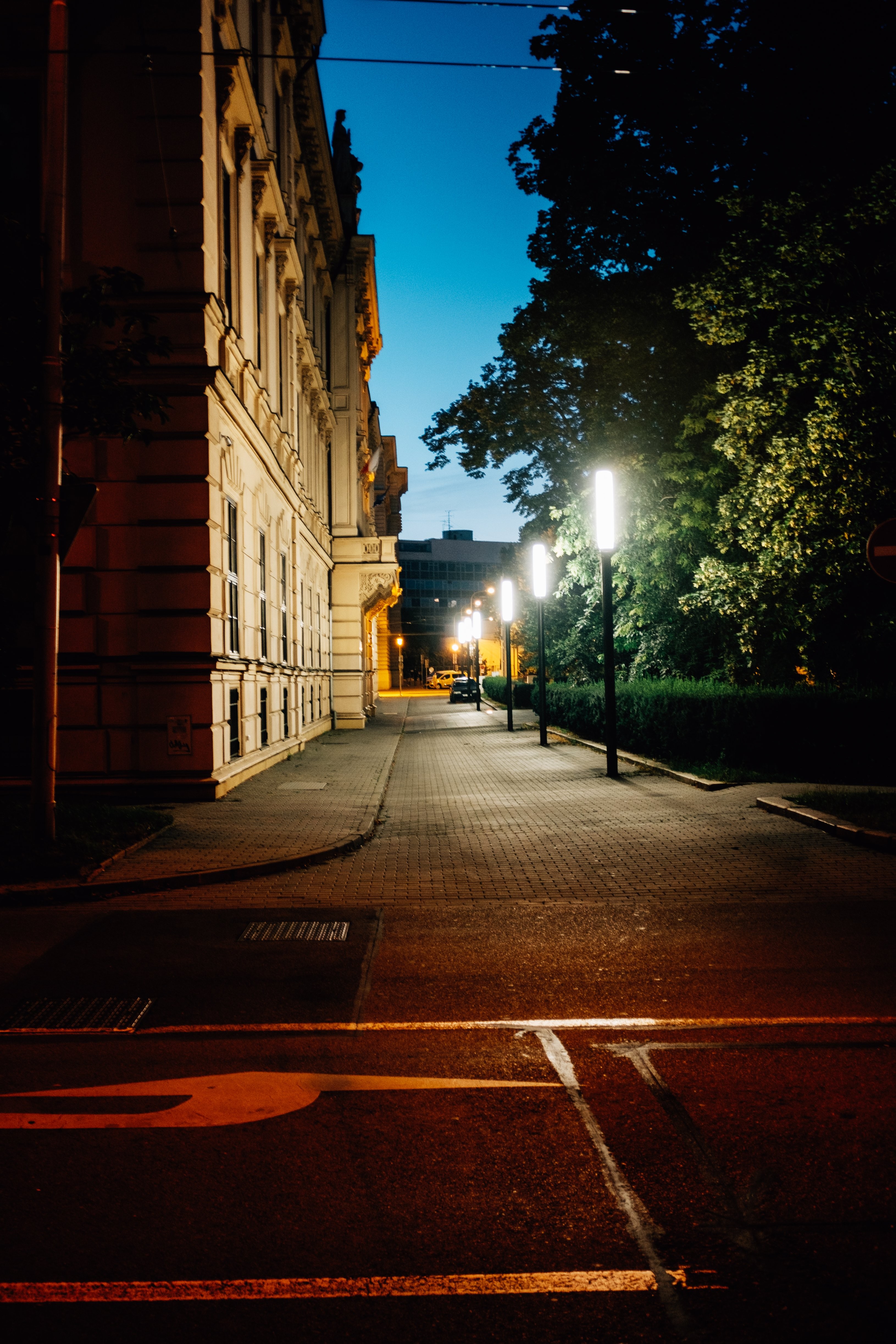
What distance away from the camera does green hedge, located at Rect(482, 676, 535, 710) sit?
141ft

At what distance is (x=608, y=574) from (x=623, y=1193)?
1478cm

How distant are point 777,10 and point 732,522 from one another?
9.18 meters

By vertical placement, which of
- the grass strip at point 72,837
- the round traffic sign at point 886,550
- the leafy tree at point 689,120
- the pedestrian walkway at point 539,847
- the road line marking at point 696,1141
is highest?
the leafy tree at point 689,120

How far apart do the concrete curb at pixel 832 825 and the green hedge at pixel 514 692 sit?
28.2 metres

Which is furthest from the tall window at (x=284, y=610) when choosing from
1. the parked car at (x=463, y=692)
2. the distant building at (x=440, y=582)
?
the distant building at (x=440, y=582)

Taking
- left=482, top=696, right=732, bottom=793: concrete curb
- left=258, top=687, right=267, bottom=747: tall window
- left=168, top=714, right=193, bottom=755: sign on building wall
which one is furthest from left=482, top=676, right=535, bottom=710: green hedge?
left=168, top=714, right=193, bottom=755: sign on building wall

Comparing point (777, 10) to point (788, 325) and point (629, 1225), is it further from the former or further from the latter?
point (629, 1225)

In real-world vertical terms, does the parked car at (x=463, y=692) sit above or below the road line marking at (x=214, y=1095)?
above

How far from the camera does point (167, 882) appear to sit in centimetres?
856

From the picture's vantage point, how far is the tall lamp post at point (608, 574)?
1700cm

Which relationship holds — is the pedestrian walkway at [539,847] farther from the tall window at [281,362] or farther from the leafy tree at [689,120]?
the leafy tree at [689,120]

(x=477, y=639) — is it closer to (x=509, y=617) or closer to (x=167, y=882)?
(x=509, y=617)

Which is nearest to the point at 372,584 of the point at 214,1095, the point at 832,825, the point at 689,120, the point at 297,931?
the point at 689,120

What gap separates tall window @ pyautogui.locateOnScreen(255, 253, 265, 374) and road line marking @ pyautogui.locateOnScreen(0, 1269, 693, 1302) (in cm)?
1770
